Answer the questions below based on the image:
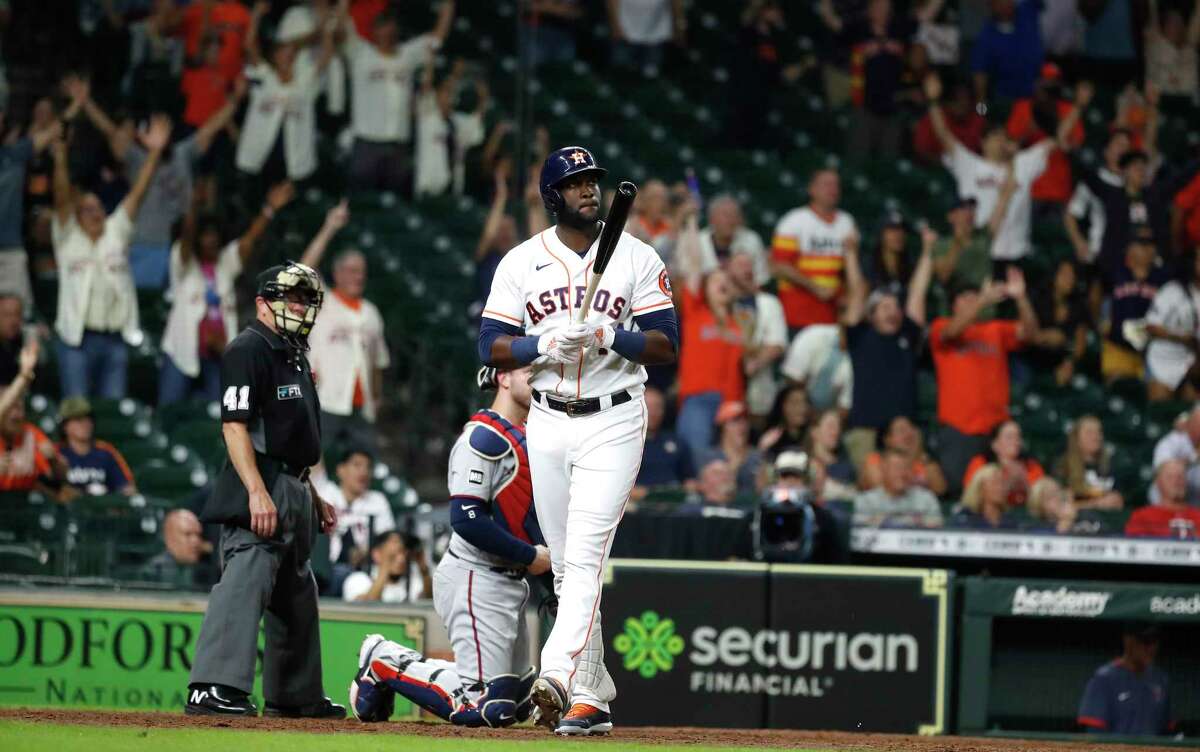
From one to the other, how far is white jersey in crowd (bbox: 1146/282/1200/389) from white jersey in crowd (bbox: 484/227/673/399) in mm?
8920

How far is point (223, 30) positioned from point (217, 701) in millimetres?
8679

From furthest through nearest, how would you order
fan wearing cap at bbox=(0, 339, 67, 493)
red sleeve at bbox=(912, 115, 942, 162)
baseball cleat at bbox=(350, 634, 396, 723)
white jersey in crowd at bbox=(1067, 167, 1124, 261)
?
1. red sleeve at bbox=(912, 115, 942, 162)
2. white jersey in crowd at bbox=(1067, 167, 1124, 261)
3. fan wearing cap at bbox=(0, 339, 67, 493)
4. baseball cleat at bbox=(350, 634, 396, 723)

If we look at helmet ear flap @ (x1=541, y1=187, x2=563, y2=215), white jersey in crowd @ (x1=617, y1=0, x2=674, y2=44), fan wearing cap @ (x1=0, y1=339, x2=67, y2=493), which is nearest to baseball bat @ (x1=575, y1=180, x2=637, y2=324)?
helmet ear flap @ (x1=541, y1=187, x2=563, y2=215)

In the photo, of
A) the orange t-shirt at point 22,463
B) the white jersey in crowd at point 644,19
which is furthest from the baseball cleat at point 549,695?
the white jersey in crowd at point 644,19

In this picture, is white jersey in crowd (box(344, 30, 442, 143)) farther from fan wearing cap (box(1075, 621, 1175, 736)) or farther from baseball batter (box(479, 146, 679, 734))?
baseball batter (box(479, 146, 679, 734))

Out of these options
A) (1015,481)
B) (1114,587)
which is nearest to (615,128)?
(1015,481)

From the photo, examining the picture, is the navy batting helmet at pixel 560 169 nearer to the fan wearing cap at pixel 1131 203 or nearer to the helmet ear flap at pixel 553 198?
the helmet ear flap at pixel 553 198

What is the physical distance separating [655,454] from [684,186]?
11.0ft

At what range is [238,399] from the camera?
7.20 m

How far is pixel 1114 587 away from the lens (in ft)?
33.2

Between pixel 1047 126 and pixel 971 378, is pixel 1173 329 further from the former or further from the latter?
pixel 1047 126

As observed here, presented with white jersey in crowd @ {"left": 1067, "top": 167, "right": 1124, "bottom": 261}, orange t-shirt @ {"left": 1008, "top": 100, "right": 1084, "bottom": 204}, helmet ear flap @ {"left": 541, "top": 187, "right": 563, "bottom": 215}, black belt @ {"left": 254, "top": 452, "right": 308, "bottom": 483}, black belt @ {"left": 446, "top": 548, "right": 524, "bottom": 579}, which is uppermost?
orange t-shirt @ {"left": 1008, "top": 100, "right": 1084, "bottom": 204}

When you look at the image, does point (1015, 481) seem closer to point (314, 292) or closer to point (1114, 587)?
point (1114, 587)

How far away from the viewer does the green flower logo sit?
10.0m
